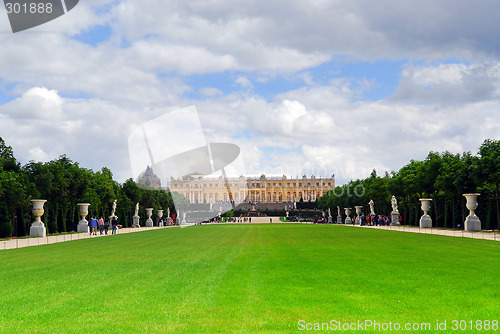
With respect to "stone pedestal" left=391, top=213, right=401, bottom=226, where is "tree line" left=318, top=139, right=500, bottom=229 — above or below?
above

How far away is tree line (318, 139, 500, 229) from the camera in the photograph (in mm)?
51719

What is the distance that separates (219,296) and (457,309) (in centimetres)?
485

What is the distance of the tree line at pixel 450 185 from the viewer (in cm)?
5172

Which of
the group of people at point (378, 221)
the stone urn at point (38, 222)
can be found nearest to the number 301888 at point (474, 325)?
the stone urn at point (38, 222)

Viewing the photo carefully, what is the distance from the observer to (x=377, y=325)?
357 inches

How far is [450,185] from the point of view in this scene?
192 feet

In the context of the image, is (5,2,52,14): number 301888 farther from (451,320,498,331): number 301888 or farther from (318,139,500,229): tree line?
(318,139,500,229): tree line

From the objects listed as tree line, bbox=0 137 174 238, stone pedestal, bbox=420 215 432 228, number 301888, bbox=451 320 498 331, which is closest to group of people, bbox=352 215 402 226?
stone pedestal, bbox=420 215 432 228

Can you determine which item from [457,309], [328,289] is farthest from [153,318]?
[457,309]

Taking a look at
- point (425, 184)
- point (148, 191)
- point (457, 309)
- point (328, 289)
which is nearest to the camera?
point (457, 309)

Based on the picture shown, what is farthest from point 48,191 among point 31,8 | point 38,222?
point 31,8

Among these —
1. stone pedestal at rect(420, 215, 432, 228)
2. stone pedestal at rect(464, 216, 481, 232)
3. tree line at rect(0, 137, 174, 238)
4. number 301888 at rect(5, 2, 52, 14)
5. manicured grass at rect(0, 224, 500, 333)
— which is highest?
number 301888 at rect(5, 2, 52, 14)

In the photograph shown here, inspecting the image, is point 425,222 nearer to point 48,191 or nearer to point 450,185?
point 450,185

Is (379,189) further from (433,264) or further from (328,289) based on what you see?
(328,289)
